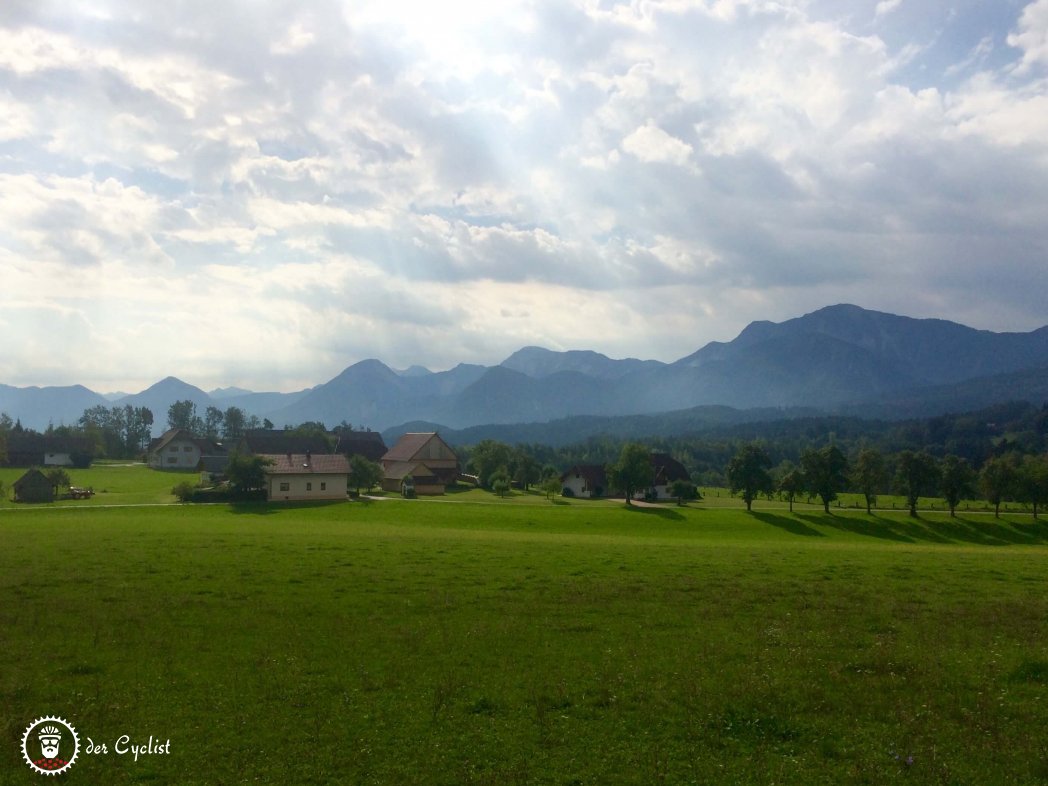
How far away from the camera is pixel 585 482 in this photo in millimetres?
121312

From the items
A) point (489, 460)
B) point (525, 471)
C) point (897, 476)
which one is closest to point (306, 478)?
point (489, 460)

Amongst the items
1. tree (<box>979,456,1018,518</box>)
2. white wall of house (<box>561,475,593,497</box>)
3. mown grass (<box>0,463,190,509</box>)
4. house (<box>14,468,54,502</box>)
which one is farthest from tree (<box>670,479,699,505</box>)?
house (<box>14,468,54,502</box>)

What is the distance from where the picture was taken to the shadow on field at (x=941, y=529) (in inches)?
2579

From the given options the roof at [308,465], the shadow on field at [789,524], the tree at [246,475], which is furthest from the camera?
the roof at [308,465]

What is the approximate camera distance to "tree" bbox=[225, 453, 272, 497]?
7494cm

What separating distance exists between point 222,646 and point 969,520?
82979 mm

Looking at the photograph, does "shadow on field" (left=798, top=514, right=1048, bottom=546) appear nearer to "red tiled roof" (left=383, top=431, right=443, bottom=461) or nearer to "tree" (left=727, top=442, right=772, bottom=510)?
"tree" (left=727, top=442, right=772, bottom=510)

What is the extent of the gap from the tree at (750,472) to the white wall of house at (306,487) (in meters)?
47.9

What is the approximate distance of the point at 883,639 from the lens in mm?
18703

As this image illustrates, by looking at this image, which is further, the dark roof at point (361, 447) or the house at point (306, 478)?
the dark roof at point (361, 447)

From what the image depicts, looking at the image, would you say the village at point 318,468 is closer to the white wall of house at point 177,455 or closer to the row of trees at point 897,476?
the white wall of house at point 177,455

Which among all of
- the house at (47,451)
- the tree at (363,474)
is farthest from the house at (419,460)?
the house at (47,451)

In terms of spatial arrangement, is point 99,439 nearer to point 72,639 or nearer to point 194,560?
point 194,560

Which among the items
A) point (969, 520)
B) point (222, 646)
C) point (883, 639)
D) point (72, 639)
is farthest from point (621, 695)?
point (969, 520)
